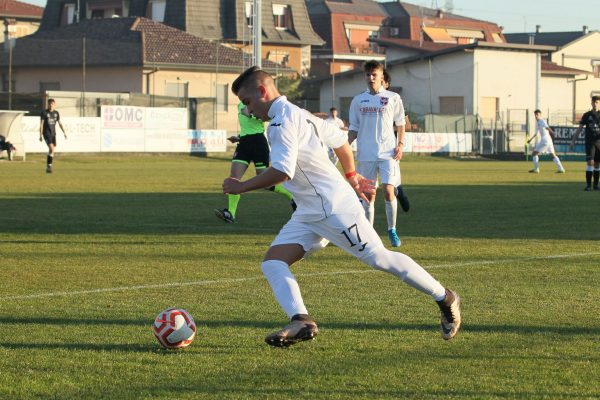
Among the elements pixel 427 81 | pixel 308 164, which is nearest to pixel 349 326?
pixel 308 164

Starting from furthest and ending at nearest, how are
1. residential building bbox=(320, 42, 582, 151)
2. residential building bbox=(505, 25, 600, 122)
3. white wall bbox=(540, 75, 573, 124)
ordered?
residential building bbox=(505, 25, 600, 122) → white wall bbox=(540, 75, 573, 124) → residential building bbox=(320, 42, 582, 151)

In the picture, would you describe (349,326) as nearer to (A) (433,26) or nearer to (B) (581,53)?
(B) (581,53)

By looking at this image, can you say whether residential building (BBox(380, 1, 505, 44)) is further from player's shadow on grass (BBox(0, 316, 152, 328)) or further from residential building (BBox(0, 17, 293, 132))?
player's shadow on grass (BBox(0, 316, 152, 328))

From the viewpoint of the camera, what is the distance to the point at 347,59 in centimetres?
8938

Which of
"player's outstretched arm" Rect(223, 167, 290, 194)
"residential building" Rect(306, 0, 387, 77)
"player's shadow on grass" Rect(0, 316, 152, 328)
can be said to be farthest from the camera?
"residential building" Rect(306, 0, 387, 77)

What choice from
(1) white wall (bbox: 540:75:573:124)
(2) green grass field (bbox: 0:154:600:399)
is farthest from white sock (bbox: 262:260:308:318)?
(1) white wall (bbox: 540:75:573:124)

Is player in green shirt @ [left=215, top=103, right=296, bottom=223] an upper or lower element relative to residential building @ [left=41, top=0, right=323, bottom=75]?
lower

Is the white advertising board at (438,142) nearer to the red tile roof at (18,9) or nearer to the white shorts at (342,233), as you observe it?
the red tile roof at (18,9)

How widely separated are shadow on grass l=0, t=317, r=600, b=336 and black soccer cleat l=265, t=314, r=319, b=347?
0.92 m

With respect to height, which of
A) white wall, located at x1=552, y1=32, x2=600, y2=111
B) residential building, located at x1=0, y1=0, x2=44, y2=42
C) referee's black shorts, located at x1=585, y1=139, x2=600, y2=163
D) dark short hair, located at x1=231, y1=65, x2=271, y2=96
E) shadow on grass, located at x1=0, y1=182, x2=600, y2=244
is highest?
residential building, located at x1=0, y1=0, x2=44, y2=42

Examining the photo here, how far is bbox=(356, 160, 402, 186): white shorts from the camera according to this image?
554 inches

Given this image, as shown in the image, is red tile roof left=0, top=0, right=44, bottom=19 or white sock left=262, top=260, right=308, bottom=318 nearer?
white sock left=262, top=260, right=308, bottom=318

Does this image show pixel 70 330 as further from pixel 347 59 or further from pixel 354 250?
pixel 347 59

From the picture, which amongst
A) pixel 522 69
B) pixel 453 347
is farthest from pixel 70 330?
pixel 522 69
